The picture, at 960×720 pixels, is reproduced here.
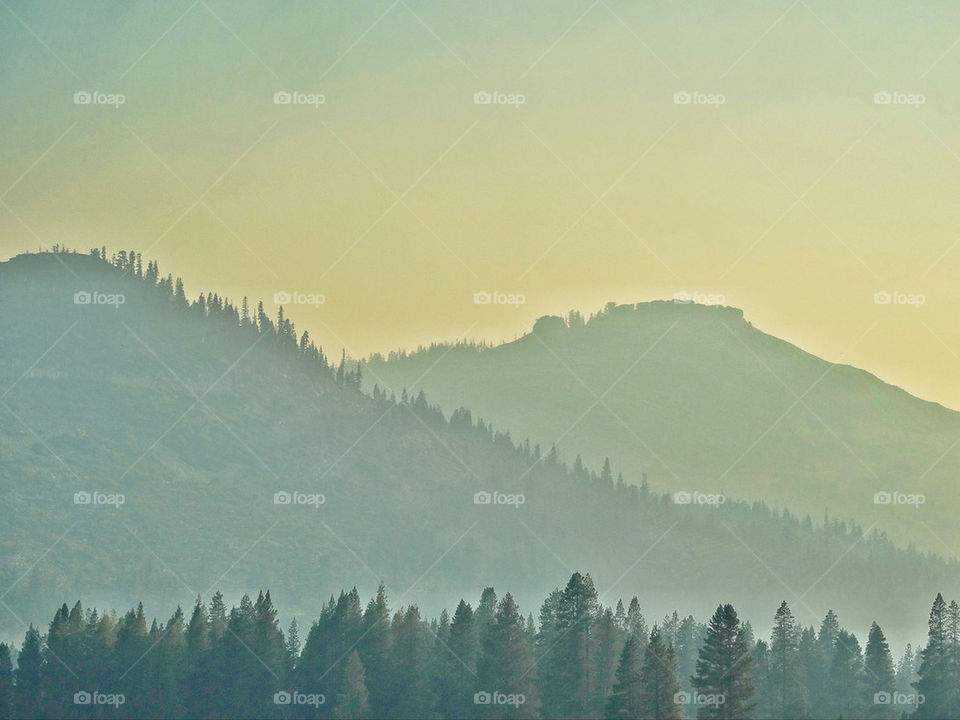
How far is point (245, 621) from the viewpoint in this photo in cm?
16738

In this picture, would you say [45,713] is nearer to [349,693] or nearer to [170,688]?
[170,688]

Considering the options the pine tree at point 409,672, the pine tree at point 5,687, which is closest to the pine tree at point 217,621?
the pine tree at point 409,672

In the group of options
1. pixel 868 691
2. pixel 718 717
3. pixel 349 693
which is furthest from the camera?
pixel 868 691

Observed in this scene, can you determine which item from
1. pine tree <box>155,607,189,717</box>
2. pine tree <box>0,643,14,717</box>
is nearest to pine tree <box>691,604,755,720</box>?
pine tree <box>155,607,189,717</box>

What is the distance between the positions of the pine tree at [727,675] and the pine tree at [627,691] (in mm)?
5542

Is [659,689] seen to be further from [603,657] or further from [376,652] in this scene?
[376,652]

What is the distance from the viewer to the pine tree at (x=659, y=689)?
127 metres

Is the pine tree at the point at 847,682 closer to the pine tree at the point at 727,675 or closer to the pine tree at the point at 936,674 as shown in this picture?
the pine tree at the point at 936,674

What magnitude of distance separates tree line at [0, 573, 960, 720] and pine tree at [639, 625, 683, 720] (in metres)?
12.2

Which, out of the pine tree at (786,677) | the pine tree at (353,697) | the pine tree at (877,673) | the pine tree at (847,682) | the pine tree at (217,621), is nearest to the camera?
the pine tree at (353,697)

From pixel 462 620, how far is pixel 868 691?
40.9m

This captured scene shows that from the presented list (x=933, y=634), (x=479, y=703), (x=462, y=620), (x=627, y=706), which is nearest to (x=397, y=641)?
(x=462, y=620)

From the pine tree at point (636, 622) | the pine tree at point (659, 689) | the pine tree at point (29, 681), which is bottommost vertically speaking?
the pine tree at point (659, 689)

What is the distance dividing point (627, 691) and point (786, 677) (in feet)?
120
